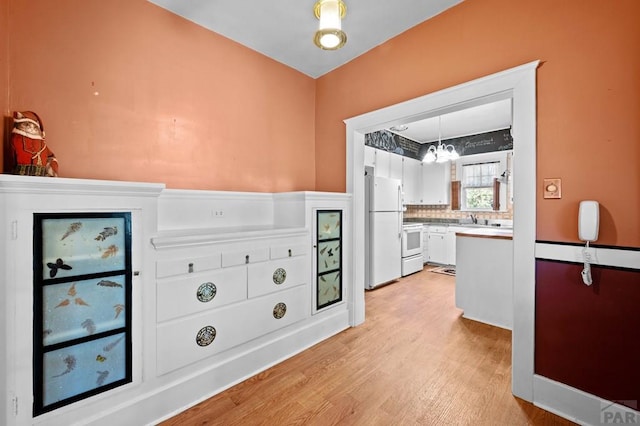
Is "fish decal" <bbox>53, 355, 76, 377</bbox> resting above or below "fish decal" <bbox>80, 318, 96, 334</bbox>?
below

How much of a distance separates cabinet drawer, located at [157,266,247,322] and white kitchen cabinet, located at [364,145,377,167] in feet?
9.40

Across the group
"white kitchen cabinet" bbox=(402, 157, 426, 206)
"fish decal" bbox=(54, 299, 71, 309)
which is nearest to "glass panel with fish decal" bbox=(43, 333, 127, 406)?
"fish decal" bbox=(54, 299, 71, 309)

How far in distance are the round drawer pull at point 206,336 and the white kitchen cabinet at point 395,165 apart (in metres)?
3.89

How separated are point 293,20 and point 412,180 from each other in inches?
161

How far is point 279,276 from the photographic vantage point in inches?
89.6

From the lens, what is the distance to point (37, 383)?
1267mm

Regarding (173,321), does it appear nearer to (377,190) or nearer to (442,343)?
(442,343)

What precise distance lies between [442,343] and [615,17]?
2564 millimetres

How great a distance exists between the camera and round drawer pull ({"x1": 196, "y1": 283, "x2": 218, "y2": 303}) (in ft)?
5.86

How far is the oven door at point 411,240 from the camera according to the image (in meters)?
4.62

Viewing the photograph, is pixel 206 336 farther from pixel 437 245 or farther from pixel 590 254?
pixel 437 245

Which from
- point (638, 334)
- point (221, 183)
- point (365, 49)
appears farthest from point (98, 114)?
point (638, 334)

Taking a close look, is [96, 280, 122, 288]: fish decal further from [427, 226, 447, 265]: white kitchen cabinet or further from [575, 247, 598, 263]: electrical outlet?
[427, 226, 447, 265]: white kitchen cabinet

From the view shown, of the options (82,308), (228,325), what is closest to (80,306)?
(82,308)
